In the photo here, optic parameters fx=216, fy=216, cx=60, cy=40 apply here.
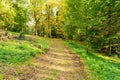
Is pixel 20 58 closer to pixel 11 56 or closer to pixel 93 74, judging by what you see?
pixel 11 56

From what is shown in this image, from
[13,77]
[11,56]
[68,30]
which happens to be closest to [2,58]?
[11,56]

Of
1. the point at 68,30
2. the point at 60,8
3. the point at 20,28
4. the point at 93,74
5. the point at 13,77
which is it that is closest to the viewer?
the point at 13,77

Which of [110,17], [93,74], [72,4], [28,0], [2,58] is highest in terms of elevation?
[28,0]

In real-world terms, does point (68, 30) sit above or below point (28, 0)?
below

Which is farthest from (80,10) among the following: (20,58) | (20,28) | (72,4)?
(20,28)

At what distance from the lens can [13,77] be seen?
940cm

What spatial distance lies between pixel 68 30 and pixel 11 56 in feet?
106

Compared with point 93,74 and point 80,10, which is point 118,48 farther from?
point 93,74

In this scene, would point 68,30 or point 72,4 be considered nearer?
point 72,4

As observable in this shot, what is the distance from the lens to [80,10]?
2425cm

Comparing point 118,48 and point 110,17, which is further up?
point 110,17

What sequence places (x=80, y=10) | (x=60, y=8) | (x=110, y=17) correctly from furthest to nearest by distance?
(x=60, y=8), (x=80, y=10), (x=110, y=17)

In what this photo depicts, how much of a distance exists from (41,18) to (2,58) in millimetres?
45983

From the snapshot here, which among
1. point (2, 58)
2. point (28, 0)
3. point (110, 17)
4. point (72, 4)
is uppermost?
point (28, 0)
